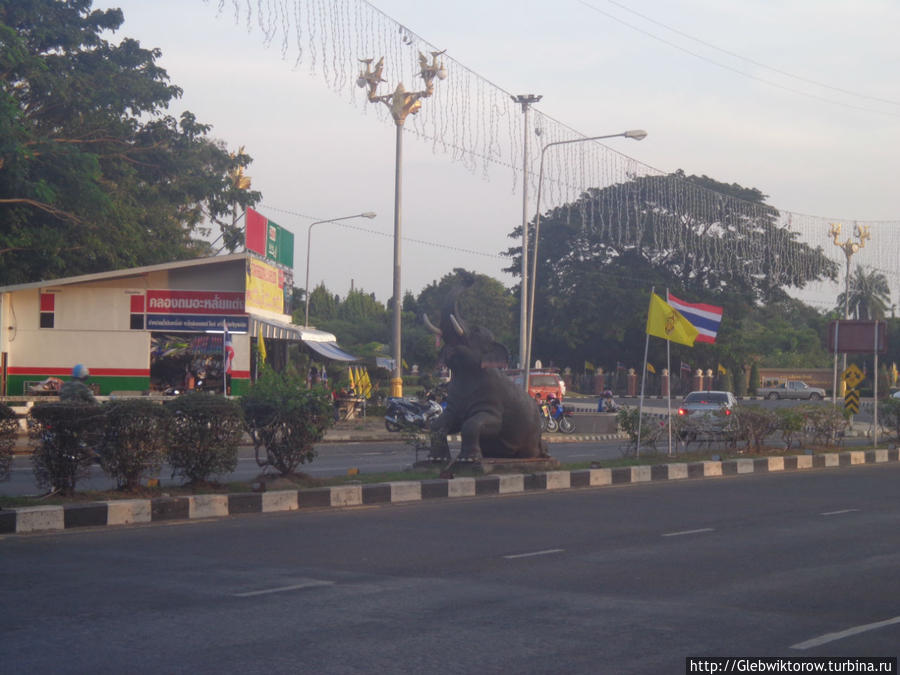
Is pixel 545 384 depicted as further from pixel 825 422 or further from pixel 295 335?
pixel 825 422

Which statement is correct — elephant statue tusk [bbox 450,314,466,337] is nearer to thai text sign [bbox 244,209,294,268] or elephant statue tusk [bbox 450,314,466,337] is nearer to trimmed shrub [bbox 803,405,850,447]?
trimmed shrub [bbox 803,405,850,447]

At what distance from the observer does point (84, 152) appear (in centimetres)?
3145

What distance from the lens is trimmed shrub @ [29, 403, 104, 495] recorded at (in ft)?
32.7

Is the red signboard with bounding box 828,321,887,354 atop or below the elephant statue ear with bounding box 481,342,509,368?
atop

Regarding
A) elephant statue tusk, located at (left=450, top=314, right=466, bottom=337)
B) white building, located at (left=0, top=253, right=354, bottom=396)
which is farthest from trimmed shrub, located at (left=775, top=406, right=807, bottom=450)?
white building, located at (left=0, top=253, right=354, bottom=396)

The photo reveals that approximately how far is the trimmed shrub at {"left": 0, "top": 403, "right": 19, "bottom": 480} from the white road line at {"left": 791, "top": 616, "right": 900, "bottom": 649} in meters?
7.78

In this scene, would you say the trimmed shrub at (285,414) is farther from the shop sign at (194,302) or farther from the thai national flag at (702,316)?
the shop sign at (194,302)

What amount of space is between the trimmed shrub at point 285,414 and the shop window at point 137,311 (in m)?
17.6

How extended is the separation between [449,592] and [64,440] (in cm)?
520

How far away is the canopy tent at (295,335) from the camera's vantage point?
2872cm

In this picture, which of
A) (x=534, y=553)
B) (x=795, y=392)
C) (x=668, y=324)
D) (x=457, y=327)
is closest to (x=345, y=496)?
(x=457, y=327)

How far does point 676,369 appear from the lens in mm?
66812

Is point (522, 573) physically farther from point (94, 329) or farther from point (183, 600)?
point (94, 329)

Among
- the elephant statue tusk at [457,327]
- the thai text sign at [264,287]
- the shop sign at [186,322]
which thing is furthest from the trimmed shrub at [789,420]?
the thai text sign at [264,287]
